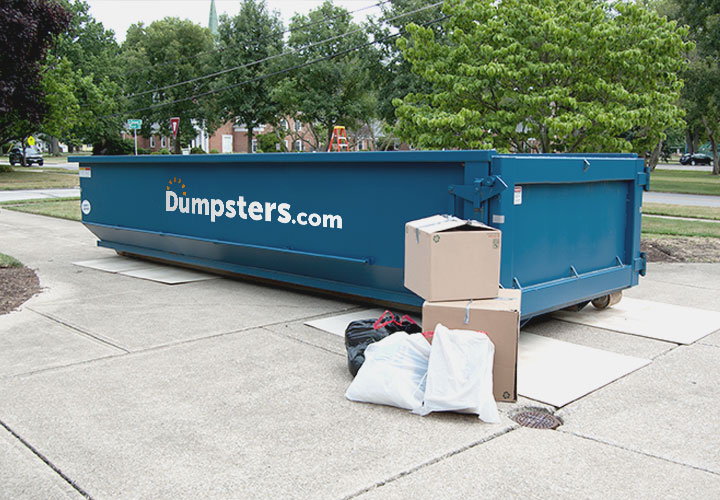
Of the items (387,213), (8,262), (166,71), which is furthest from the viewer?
(166,71)

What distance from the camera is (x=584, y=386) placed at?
16.0 ft

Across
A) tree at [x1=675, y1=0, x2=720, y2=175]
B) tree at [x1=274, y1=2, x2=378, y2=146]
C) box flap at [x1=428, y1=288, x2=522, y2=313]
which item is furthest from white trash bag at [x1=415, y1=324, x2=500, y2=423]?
tree at [x1=274, y1=2, x2=378, y2=146]

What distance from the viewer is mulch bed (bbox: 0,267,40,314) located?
24.3ft

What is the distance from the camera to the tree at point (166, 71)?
55.7m

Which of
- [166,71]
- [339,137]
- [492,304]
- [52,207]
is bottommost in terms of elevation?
[52,207]

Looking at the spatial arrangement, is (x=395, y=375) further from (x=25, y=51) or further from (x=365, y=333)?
(x=25, y=51)

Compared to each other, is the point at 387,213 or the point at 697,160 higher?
the point at 697,160

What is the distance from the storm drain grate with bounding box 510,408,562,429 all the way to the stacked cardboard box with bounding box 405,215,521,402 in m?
0.18

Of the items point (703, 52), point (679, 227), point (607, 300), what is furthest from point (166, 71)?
point (607, 300)

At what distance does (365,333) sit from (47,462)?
2.39 m

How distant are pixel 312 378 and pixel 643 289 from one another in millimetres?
5208

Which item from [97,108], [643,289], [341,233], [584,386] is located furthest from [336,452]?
[97,108]

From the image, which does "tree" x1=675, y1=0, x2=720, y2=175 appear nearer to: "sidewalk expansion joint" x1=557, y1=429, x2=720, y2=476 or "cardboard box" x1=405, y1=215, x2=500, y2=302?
"cardboard box" x1=405, y1=215, x2=500, y2=302

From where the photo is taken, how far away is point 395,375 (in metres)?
4.42
